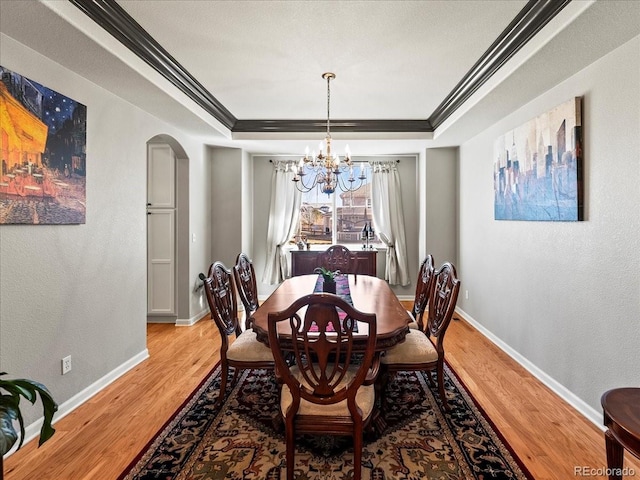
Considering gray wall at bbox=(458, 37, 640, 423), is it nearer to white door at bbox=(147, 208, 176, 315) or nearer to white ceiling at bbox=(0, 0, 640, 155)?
white ceiling at bbox=(0, 0, 640, 155)

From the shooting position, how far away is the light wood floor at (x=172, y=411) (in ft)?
6.60

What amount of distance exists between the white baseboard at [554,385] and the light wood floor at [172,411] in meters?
0.05

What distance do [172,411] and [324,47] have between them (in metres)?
2.75

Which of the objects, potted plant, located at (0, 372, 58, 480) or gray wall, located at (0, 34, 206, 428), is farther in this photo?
gray wall, located at (0, 34, 206, 428)

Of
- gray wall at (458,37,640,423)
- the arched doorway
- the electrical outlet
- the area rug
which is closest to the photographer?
the area rug

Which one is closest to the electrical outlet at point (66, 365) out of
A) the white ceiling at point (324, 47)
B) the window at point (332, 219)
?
the white ceiling at point (324, 47)

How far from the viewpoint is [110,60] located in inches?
95.8

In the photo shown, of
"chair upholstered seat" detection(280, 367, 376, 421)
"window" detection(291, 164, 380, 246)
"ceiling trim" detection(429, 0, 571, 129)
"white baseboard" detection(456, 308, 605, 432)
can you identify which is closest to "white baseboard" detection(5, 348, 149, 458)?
"chair upholstered seat" detection(280, 367, 376, 421)

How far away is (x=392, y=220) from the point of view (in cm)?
607

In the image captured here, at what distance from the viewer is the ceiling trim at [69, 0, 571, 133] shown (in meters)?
2.17

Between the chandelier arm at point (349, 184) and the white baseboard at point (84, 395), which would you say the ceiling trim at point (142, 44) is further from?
the chandelier arm at point (349, 184)

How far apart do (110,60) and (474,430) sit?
328cm

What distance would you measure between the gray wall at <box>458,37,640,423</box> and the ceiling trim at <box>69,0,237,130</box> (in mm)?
2949

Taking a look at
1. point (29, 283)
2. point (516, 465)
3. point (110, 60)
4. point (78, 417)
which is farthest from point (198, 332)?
point (516, 465)
